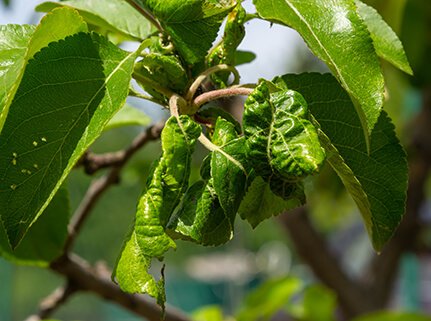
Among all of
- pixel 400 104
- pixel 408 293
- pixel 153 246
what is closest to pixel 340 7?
pixel 153 246

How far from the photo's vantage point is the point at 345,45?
598 millimetres

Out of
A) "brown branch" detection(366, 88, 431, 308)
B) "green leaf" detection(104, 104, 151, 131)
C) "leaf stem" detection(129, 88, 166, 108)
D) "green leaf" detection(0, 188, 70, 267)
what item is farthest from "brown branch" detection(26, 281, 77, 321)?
"brown branch" detection(366, 88, 431, 308)

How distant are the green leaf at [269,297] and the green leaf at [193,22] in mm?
1174

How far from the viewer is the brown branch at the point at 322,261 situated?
2225 millimetres

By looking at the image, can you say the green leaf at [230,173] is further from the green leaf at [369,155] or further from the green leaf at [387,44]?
the green leaf at [387,44]

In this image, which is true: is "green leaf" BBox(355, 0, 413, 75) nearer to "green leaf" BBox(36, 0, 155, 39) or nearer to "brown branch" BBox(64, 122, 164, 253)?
"green leaf" BBox(36, 0, 155, 39)

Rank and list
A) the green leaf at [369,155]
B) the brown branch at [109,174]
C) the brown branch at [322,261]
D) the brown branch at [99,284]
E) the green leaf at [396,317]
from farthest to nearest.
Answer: the brown branch at [322,261]
the green leaf at [396,317]
the brown branch at [99,284]
the brown branch at [109,174]
the green leaf at [369,155]

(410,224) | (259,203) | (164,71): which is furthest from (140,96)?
(410,224)

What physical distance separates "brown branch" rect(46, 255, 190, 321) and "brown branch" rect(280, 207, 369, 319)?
0.90 meters

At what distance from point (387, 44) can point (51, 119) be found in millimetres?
358

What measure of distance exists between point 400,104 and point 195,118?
2082 mm

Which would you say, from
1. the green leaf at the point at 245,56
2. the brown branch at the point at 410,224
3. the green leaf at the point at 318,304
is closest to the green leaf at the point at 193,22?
the green leaf at the point at 245,56

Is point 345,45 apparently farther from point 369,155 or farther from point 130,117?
point 130,117

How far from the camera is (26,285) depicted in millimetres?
7281
